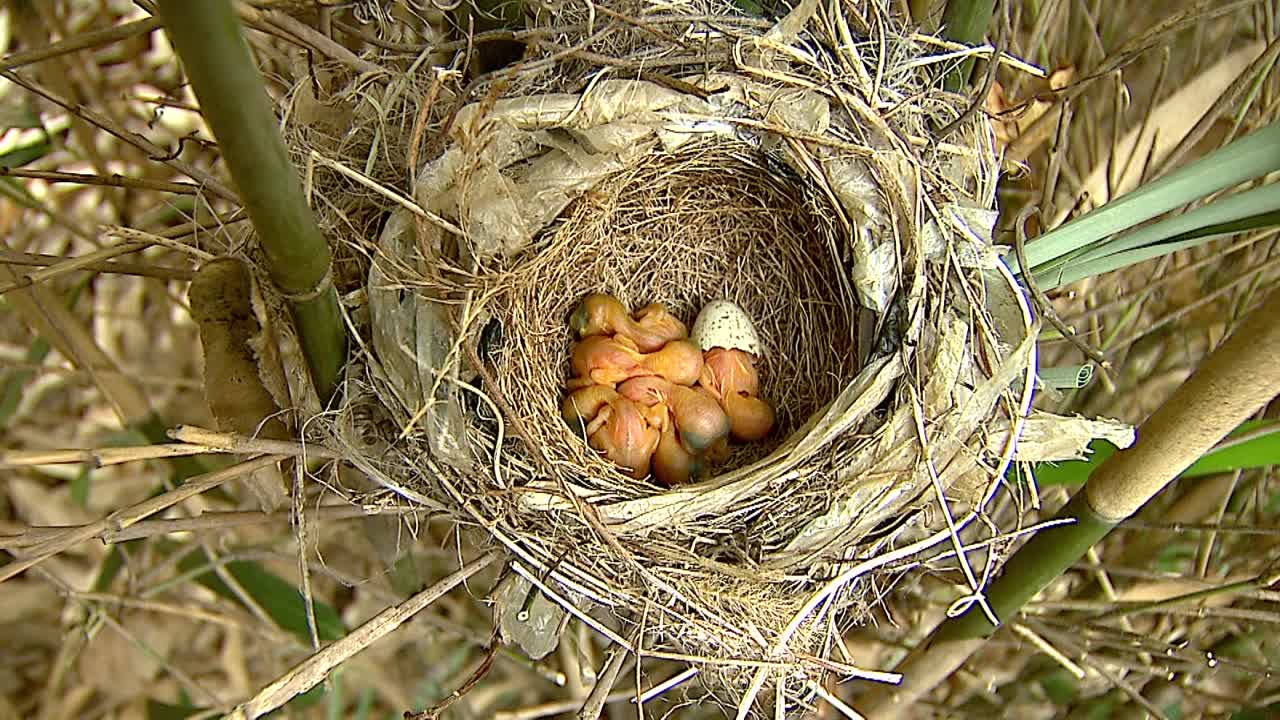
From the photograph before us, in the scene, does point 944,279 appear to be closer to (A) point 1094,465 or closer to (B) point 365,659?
(A) point 1094,465

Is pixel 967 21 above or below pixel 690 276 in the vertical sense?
above

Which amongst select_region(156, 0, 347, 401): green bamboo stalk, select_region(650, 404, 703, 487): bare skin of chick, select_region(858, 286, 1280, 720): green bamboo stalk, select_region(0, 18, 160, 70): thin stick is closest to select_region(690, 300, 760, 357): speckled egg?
select_region(650, 404, 703, 487): bare skin of chick

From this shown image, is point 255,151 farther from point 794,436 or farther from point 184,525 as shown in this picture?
point 794,436

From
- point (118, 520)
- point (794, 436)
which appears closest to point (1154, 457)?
point (794, 436)

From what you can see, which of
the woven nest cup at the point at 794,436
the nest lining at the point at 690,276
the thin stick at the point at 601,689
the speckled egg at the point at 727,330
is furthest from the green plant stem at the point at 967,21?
the thin stick at the point at 601,689

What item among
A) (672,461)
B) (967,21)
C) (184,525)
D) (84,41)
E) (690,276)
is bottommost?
(672,461)

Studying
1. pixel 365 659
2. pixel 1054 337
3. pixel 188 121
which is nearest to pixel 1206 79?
pixel 1054 337

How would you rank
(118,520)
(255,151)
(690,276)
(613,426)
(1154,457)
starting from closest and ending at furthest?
(255,151)
(118,520)
(1154,457)
(613,426)
(690,276)

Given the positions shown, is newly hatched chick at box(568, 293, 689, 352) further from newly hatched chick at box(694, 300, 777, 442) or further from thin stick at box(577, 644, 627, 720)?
thin stick at box(577, 644, 627, 720)
